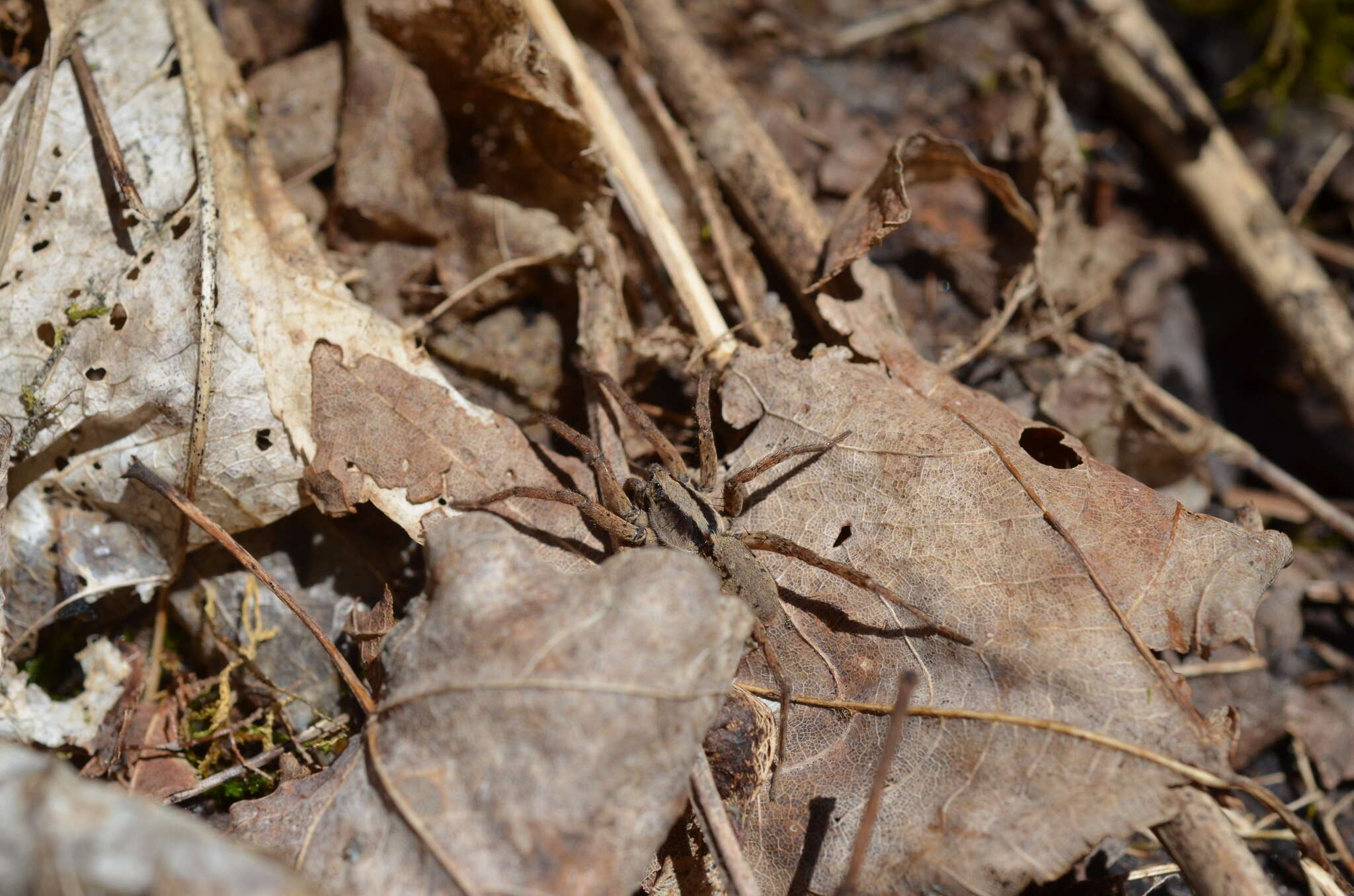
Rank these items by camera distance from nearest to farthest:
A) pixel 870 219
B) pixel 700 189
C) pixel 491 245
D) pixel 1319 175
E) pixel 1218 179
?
pixel 870 219 < pixel 491 245 < pixel 700 189 < pixel 1218 179 < pixel 1319 175

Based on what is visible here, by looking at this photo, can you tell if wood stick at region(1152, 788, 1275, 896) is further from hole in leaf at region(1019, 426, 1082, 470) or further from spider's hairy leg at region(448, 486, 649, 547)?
spider's hairy leg at region(448, 486, 649, 547)

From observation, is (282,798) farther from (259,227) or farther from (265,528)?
(259,227)

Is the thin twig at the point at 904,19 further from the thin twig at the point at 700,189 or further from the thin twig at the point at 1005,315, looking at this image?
the thin twig at the point at 1005,315

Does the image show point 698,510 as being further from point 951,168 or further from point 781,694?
point 951,168

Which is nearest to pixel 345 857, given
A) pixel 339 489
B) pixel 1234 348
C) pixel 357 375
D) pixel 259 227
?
pixel 339 489

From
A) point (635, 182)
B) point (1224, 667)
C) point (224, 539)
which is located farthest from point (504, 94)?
point (1224, 667)

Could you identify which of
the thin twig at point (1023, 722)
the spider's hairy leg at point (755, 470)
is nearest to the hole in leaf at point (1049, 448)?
the spider's hairy leg at point (755, 470)
